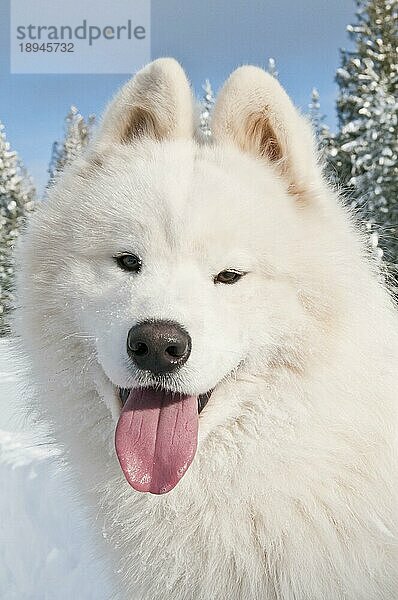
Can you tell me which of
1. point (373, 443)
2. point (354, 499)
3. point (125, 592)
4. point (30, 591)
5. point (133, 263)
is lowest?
point (30, 591)

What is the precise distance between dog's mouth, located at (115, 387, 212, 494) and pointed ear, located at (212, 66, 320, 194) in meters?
1.19

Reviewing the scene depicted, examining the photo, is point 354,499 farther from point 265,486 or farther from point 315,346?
point 315,346

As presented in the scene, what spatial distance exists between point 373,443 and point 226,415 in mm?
657

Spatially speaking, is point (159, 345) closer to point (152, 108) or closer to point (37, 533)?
point (152, 108)

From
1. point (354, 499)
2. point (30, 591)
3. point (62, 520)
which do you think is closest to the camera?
point (354, 499)

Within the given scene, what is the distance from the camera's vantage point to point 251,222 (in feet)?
10.2

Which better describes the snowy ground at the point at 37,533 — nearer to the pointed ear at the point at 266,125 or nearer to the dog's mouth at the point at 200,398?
the dog's mouth at the point at 200,398

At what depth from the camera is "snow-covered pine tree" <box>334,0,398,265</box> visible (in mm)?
23109

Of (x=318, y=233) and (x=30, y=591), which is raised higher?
(x=318, y=233)

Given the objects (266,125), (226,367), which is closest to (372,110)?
(266,125)

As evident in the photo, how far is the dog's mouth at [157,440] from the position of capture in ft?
9.79

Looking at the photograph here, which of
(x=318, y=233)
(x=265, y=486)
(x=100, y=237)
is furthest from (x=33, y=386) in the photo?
(x=318, y=233)

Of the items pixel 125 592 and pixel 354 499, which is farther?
pixel 125 592

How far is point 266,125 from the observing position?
3.41 metres
